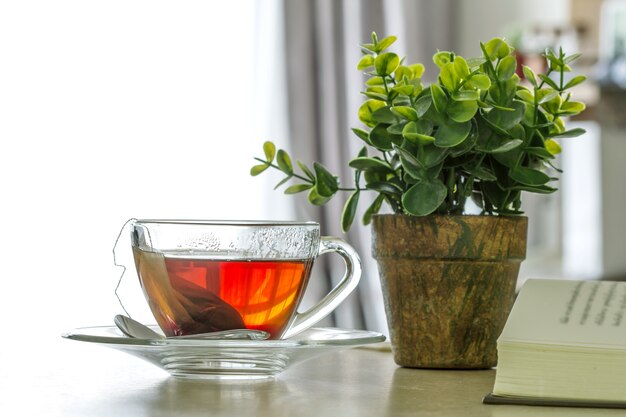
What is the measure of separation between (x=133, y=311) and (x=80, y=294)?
177 mm

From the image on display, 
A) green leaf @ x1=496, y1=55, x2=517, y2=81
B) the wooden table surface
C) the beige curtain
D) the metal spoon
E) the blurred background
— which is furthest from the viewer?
the beige curtain

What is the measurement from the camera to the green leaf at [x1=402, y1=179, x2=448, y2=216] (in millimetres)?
766

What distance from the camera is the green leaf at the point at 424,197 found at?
77cm

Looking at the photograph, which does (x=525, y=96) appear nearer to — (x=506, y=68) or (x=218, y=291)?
(x=506, y=68)

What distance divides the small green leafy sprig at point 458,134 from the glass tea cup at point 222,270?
0.11 meters

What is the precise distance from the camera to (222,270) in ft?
2.27

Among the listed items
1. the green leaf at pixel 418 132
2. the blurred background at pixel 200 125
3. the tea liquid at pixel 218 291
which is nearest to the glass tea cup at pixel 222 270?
the tea liquid at pixel 218 291

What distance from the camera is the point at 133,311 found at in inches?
99.6

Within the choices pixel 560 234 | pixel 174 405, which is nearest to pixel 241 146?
pixel 560 234

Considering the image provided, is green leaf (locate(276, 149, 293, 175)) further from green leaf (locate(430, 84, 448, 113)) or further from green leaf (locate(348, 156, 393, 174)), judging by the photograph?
green leaf (locate(430, 84, 448, 113))

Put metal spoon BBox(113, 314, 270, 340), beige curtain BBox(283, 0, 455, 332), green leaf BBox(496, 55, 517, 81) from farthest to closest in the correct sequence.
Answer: beige curtain BBox(283, 0, 455, 332) → green leaf BBox(496, 55, 517, 81) → metal spoon BBox(113, 314, 270, 340)

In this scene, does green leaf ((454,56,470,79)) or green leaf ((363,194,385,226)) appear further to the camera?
green leaf ((363,194,385,226))

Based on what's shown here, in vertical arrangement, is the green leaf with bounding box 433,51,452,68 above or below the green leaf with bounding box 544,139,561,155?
above

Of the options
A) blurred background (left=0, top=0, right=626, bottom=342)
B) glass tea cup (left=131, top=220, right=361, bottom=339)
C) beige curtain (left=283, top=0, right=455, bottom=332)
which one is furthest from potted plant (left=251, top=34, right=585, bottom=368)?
beige curtain (left=283, top=0, right=455, bottom=332)
